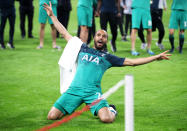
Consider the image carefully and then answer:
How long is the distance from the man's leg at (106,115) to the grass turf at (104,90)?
0.27 ft

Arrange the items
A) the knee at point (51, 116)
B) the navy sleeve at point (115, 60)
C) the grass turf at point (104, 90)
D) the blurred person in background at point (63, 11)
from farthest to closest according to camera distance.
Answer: the blurred person in background at point (63, 11)
the navy sleeve at point (115, 60)
the knee at point (51, 116)
the grass turf at point (104, 90)

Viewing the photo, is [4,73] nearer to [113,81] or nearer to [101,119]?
[113,81]

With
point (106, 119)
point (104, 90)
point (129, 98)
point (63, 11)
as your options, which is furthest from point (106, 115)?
point (63, 11)

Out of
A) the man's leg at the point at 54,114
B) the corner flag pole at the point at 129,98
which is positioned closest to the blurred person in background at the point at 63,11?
the man's leg at the point at 54,114

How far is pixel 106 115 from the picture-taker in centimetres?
495

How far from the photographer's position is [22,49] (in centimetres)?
1127

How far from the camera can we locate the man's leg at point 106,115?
492cm

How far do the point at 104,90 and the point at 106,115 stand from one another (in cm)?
175

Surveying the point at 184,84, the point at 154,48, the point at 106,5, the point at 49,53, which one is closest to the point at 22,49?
the point at 49,53

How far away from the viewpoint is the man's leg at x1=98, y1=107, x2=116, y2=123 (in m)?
4.92

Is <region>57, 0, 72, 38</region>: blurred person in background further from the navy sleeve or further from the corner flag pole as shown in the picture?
the corner flag pole

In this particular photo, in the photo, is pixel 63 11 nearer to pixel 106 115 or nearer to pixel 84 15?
pixel 84 15

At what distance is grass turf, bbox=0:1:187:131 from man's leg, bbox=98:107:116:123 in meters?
0.08

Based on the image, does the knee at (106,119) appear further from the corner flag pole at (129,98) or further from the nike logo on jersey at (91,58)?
the corner flag pole at (129,98)
